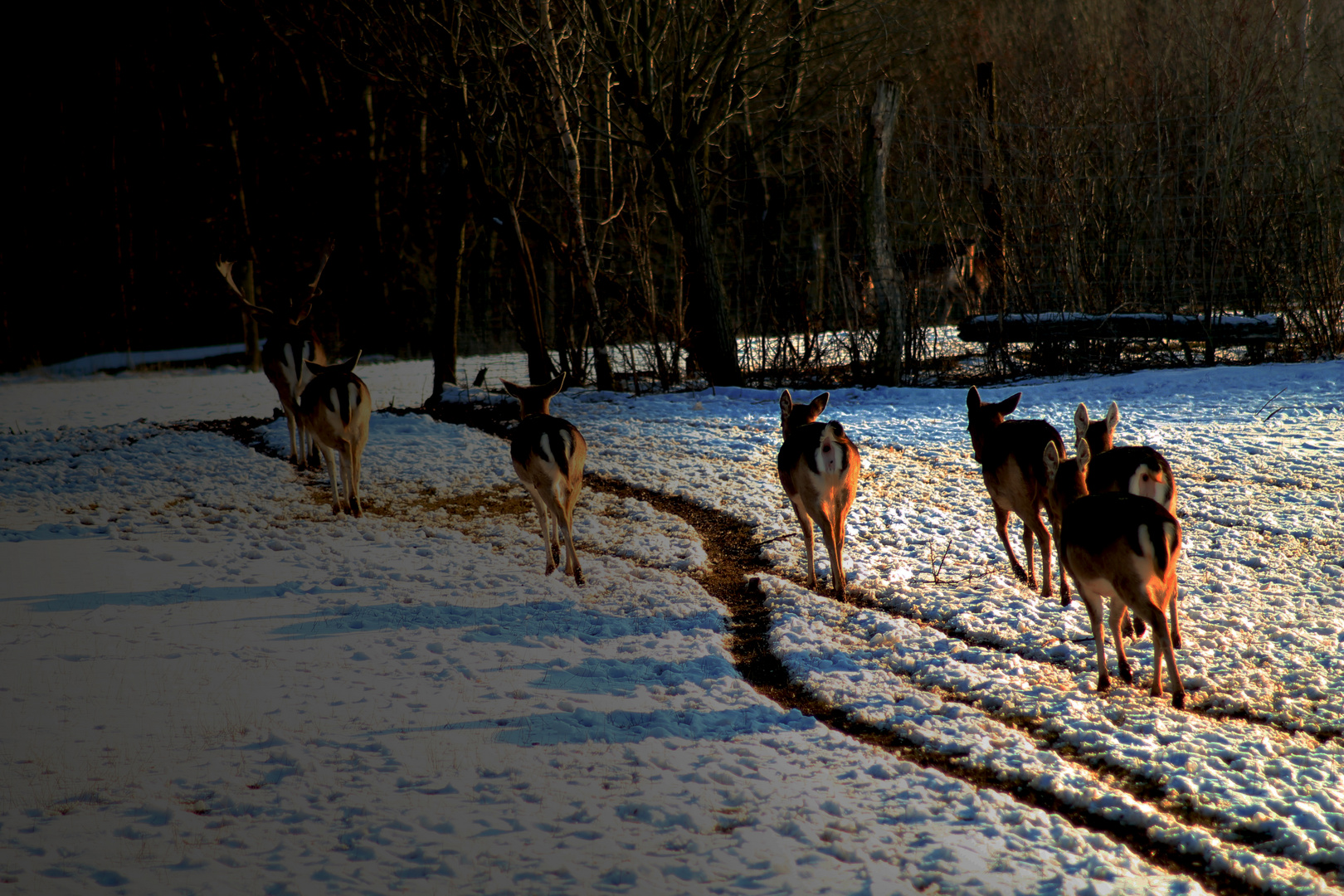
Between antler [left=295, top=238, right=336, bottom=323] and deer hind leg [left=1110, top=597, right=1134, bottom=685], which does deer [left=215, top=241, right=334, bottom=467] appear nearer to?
antler [left=295, top=238, right=336, bottom=323]

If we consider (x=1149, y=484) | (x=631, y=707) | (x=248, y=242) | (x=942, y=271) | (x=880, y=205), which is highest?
(x=248, y=242)

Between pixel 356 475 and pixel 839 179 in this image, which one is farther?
pixel 839 179

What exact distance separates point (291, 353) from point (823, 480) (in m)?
6.38

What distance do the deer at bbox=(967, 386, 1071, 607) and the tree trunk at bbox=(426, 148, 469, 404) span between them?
9.59 metres

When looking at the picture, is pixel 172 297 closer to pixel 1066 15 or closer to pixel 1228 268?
pixel 1228 268

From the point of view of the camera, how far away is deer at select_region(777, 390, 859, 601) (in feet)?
19.4

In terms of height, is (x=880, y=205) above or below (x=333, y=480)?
above

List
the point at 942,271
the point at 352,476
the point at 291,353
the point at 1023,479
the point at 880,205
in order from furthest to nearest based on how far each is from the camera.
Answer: the point at 942,271, the point at 880,205, the point at 291,353, the point at 352,476, the point at 1023,479

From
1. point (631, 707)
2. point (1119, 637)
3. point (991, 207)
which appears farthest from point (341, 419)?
point (991, 207)

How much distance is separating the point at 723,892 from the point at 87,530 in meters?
6.80

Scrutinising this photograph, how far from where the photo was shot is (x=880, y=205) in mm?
12922

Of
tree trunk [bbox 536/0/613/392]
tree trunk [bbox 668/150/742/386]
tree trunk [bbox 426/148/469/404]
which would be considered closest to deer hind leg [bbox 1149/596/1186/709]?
tree trunk [bbox 668/150/742/386]

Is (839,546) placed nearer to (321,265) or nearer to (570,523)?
(570,523)

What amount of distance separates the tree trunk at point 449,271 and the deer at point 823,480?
348 inches
